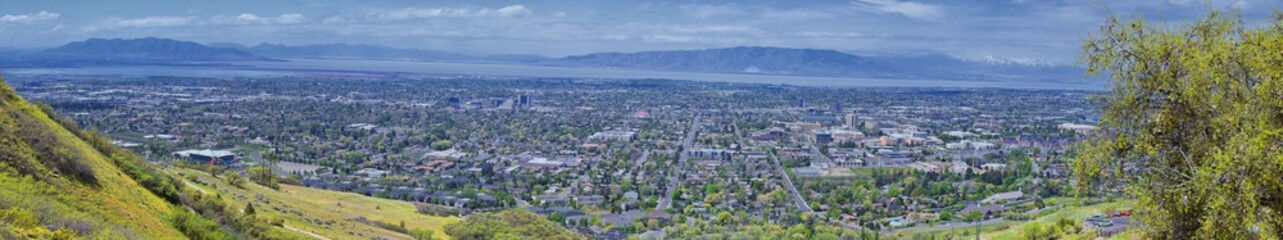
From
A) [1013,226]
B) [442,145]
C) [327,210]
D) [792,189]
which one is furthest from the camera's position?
[442,145]

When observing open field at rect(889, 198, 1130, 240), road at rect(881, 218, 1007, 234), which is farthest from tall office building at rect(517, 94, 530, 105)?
road at rect(881, 218, 1007, 234)

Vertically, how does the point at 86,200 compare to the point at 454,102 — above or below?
above

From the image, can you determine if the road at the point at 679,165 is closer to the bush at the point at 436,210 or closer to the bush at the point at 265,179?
the bush at the point at 436,210

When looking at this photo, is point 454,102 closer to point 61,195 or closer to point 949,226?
point 949,226

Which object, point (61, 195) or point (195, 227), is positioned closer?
point (61, 195)

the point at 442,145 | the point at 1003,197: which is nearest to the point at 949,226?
the point at 1003,197

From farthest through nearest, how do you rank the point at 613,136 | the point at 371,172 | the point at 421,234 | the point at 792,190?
the point at 613,136, the point at 371,172, the point at 792,190, the point at 421,234

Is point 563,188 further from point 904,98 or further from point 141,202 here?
point 904,98
